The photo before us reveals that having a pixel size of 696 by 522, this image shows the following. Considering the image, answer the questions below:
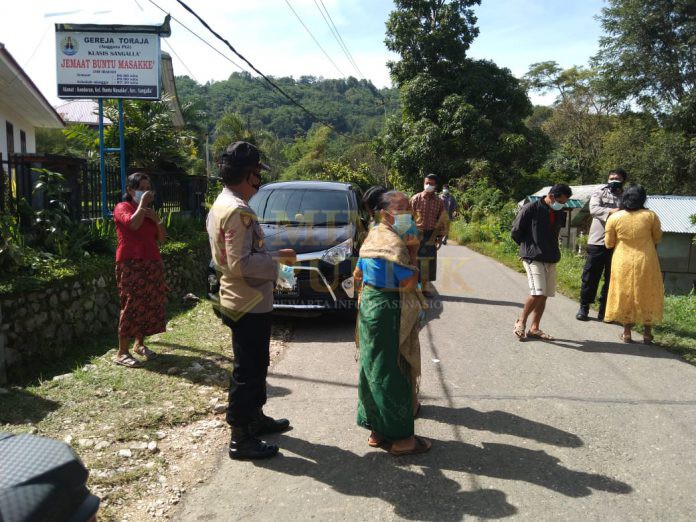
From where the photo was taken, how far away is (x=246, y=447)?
3.36 m

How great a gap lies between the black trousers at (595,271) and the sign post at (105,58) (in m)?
7.08

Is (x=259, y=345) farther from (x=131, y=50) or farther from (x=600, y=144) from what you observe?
(x=600, y=144)

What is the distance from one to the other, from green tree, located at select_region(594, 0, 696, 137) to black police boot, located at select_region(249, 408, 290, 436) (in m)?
27.4

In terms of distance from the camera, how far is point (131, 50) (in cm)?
902

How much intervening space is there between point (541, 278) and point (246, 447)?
3.82m

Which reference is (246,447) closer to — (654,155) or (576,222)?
(576,222)

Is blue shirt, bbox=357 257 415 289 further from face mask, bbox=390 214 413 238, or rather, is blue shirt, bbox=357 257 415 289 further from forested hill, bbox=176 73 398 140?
forested hill, bbox=176 73 398 140

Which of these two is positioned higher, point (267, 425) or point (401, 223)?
point (401, 223)

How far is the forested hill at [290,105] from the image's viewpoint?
40312 mm

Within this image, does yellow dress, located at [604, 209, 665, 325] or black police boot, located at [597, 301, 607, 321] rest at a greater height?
yellow dress, located at [604, 209, 665, 325]

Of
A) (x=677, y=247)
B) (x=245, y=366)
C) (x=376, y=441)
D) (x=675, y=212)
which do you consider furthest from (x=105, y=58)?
(x=677, y=247)

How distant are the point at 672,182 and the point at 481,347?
25146 millimetres

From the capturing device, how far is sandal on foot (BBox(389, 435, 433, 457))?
3396 mm

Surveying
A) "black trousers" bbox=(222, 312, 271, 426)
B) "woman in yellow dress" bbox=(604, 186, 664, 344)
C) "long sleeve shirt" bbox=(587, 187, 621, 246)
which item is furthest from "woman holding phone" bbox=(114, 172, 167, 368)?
"long sleeve shirt" bbox=(587, 187, 621, 246)
